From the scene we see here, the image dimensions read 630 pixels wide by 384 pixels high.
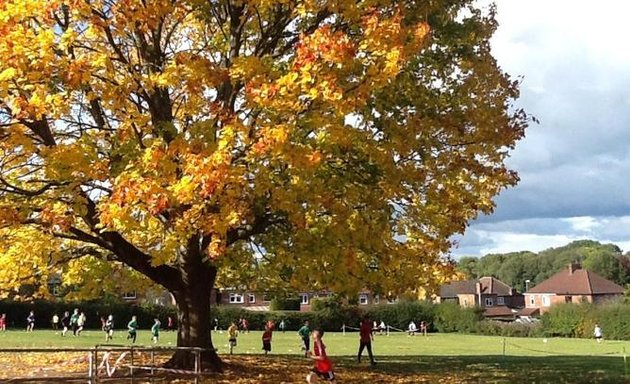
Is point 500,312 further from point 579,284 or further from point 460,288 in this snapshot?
point 579,284

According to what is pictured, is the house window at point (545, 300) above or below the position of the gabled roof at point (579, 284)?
below

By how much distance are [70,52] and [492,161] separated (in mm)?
10489

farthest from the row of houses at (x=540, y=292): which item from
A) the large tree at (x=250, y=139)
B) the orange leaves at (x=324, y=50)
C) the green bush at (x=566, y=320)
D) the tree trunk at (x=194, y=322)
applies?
the orange leaves at (x=324, y=50)

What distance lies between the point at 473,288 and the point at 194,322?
11433 cm

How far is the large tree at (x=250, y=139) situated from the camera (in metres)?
13.3

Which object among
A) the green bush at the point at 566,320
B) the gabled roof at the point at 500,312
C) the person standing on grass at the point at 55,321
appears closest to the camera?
the person standing on grass at the point at 55,321

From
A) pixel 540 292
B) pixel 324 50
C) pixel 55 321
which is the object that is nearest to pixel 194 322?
pixel 324 50

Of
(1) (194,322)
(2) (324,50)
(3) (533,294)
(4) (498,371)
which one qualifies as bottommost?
(4) (498,371)

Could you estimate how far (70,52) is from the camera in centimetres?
1538

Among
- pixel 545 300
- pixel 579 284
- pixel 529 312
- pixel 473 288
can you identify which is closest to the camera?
pixel 579 284

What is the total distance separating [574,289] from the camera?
11256cm

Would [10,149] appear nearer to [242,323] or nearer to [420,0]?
[420,0]

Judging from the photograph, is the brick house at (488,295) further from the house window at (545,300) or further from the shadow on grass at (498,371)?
the shadow on grass at (498,371)

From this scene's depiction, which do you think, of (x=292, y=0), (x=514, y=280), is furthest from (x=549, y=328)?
(x=514, y=280)
